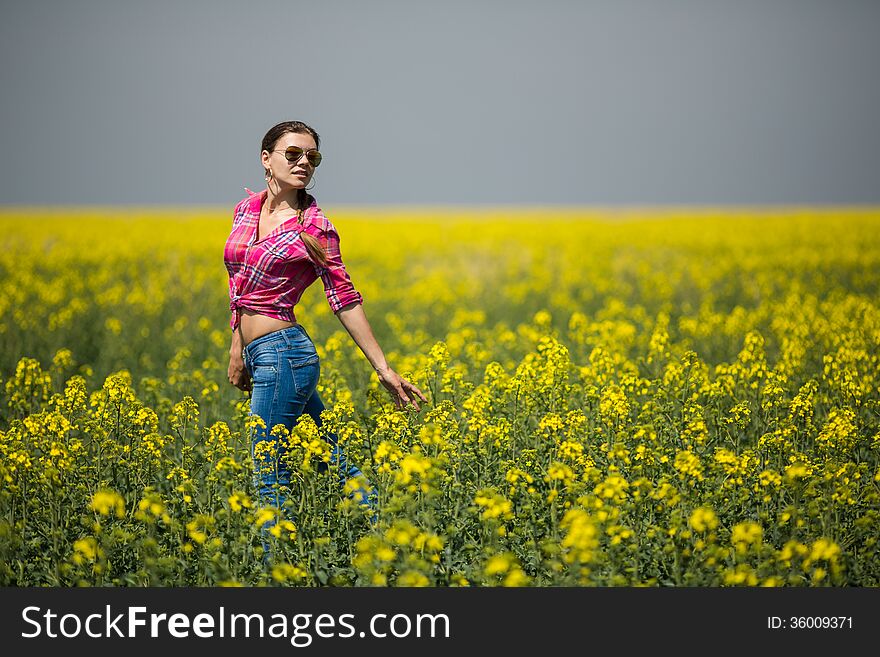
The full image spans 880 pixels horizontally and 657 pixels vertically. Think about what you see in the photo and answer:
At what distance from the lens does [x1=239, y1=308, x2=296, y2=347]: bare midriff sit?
4.34 meters

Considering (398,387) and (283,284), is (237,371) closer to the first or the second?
(283,284)

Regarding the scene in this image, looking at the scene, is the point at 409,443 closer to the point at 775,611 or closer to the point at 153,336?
the point at 775,611

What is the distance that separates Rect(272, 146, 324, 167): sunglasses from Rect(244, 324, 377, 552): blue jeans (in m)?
0.79

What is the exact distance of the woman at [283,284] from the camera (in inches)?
167

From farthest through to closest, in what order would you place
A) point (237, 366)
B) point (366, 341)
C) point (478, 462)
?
point (478, 462) → point (237, 366) → point (366, 341)

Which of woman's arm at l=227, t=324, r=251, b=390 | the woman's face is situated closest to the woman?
the woman's face

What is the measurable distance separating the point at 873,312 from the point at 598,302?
497 cm

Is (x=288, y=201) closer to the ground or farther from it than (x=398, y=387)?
farther from it

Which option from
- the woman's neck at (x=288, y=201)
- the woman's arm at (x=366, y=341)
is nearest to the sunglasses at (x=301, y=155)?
the woman's neck at (x=288, y=201)

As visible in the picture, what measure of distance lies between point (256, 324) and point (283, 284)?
233 millimetres

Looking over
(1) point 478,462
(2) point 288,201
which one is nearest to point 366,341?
(2) point 288,201

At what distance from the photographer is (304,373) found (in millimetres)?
4395

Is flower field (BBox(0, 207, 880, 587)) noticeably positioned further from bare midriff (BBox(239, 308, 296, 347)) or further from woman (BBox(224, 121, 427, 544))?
bare midriff (BBox(239, 308, 296, 347))

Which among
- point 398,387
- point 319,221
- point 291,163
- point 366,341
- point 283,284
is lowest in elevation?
point 398,387
